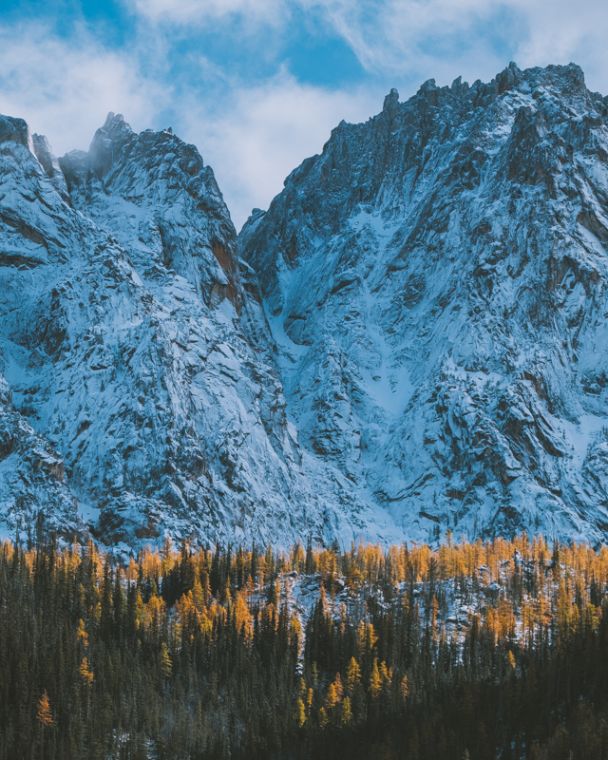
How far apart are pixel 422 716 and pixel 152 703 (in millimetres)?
37725

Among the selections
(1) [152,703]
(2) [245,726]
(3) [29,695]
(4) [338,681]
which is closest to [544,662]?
(4) [338,681]

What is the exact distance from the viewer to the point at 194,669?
194 meters

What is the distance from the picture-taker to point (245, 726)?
573ft

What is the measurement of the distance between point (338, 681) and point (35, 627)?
46.0m

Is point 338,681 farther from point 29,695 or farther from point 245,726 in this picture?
point 29,695

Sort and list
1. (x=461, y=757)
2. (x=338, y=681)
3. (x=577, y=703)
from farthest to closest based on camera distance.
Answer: (x=338, y=681), (x=577, y=703), (x=461, y=757)

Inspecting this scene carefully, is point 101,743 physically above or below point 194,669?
below

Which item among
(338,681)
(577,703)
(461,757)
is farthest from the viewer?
(338,681)

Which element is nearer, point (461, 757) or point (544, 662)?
point (461, 757)

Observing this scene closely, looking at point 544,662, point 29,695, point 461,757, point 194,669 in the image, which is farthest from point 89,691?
point 544,662

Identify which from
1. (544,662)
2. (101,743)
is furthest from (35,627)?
(544,662)

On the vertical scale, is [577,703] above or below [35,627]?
below

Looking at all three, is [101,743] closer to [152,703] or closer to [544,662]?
[152,703]

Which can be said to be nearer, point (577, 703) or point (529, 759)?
point (529, 759)
